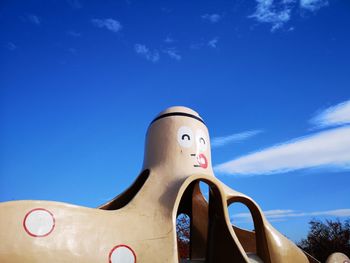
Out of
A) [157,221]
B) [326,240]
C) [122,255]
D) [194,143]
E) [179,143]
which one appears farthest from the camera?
[326,240]

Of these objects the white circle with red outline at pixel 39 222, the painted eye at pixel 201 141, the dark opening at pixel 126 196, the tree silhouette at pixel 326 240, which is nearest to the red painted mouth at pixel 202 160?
the painted eye at pixel 201 141

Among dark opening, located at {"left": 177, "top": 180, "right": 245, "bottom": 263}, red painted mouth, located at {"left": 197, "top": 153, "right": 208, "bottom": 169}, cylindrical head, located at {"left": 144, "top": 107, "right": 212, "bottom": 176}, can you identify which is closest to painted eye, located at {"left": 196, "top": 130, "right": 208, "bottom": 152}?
cylindrical head, located at {"left": 144, "top": 107, "right": 212, "bottom": 176}

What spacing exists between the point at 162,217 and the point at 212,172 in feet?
8.19

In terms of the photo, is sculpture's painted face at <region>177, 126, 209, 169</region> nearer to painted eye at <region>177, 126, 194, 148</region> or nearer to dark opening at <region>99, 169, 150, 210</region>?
painted eye at <region>177, 126, 194, 148</region>

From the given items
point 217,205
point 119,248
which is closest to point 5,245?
point 119,248

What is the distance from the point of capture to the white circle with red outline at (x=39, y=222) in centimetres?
550

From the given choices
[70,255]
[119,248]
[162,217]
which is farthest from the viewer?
[162,217]

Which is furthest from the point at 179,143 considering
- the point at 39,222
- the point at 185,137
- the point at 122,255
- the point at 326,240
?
the point at 326,240

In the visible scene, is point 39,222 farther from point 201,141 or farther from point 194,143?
point 201,141

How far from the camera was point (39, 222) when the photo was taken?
18.4 ft

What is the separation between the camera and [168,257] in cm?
619

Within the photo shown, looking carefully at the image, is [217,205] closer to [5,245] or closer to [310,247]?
[5,245]

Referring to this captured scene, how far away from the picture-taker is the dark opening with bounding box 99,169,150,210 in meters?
8.23

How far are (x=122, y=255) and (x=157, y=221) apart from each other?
1.01 m
